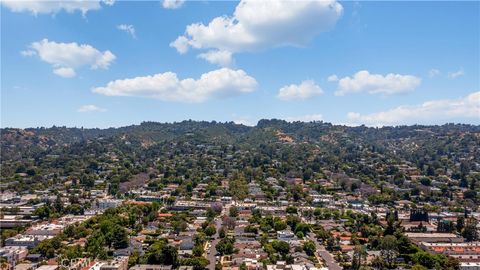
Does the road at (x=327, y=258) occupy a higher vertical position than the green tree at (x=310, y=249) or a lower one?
lower

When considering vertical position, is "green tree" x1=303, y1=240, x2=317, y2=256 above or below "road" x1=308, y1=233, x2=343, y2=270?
above

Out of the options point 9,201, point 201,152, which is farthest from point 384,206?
point 201,152

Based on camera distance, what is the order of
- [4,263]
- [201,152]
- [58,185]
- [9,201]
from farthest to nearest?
[201,152]
[58,185]
[9,201]
[4,263]

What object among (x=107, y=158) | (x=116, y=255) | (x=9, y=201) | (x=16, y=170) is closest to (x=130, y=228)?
(x=116, y=255)

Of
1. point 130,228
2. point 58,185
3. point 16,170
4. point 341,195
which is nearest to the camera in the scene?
point 130,228

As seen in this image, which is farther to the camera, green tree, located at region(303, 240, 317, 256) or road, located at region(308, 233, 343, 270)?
green tree, located at region(303, 240, 317, 256)

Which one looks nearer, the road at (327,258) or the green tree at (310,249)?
the road at (327,258)

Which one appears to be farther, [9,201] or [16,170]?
[16,170]

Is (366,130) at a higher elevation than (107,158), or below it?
higher

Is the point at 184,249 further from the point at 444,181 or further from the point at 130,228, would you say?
the point at 444,181

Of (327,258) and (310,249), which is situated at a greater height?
(310,249)

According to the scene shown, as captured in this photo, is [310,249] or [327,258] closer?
[327,258]
